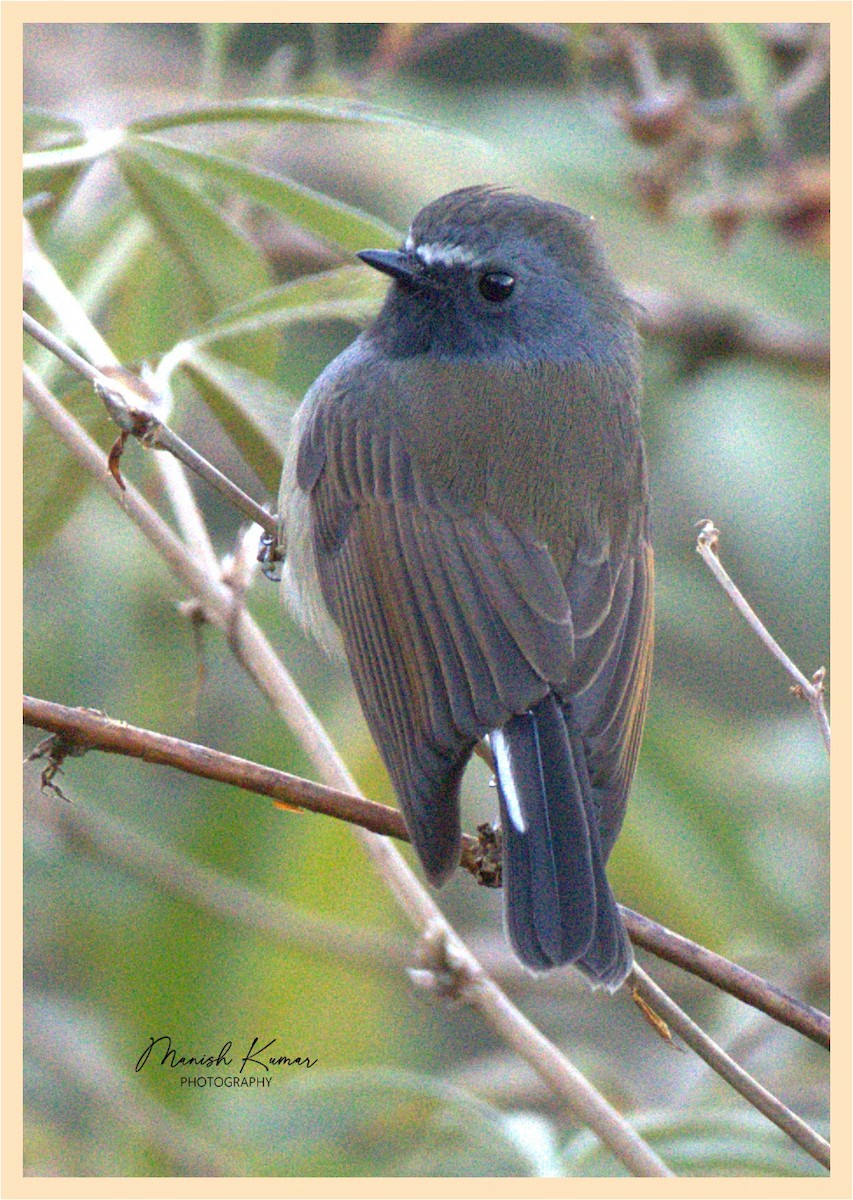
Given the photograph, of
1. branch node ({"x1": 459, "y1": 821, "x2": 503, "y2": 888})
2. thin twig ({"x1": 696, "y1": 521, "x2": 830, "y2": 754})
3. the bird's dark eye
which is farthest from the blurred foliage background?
thin twig ({"x1": 696, "y1": 521, "x2": 830, "y2": 754})

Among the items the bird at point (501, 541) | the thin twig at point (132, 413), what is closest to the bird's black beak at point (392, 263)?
the bird at point (501, 541)

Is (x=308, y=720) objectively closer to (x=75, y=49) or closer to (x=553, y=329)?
(x=553, y=329)

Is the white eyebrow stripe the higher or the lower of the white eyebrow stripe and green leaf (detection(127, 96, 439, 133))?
the lower

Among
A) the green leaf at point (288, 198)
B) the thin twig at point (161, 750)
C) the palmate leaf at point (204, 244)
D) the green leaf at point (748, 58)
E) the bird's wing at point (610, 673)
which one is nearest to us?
the thin twig at point (161, 750)

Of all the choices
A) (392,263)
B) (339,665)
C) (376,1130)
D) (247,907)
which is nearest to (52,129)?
(392,263)

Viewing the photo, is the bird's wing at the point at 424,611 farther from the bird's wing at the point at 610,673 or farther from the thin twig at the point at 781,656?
the thin twig at the point at 781,656

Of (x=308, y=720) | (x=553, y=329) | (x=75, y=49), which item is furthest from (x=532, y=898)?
(x=75, y=49)

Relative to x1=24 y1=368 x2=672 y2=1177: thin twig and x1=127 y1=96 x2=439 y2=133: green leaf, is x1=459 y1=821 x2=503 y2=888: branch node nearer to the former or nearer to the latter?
x1=24 y1=368 x2=672 y2=1177: thin twig
